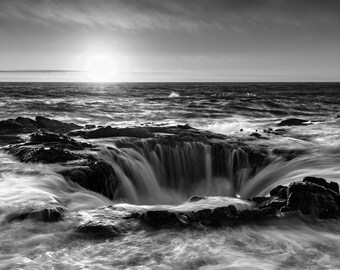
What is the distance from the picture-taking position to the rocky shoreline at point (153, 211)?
226 inches

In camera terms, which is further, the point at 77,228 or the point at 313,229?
the point at 313,229

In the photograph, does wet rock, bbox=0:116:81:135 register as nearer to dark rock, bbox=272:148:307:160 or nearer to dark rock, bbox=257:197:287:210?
dark rock, bbox=272:148:307:160

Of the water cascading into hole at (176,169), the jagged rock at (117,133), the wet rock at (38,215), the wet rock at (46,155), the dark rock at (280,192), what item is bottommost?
the water cascading into hole at (176,169)

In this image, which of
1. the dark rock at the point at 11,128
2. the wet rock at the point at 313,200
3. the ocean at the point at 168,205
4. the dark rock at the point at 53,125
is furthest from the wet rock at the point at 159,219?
the dark rock at the point at 53,125

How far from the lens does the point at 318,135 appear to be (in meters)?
16.2

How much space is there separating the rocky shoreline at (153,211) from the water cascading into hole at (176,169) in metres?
0.10

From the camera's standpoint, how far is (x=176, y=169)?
1107 cm

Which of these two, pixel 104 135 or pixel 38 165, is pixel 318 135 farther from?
pixel 38 165

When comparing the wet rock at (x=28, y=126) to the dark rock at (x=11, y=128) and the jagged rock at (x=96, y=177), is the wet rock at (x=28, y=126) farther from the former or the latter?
the jagged rock at (x=96, y=177)

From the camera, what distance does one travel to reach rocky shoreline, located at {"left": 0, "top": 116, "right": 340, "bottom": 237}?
18.9 ft

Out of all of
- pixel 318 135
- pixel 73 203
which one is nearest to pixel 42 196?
pixel 73 203

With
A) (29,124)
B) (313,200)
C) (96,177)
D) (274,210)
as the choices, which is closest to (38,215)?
(96,177)

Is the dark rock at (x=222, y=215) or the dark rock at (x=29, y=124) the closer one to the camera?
the dark rock at (x=222, y=215)

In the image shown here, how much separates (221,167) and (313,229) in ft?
18.5
